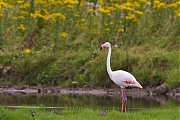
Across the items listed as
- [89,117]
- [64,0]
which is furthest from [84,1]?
[89,117]

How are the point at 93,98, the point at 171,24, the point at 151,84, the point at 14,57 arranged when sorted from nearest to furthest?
the point at 93,98 → the point at 151,84 → the point at 14,57 → the point at 171,24

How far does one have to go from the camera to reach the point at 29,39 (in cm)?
2088

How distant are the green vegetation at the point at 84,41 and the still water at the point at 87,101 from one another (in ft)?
5.57

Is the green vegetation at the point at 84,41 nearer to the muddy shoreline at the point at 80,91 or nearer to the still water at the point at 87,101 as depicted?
the muddy shoreline at the point at 80,91

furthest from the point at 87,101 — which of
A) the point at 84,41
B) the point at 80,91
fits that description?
the point at 84,41

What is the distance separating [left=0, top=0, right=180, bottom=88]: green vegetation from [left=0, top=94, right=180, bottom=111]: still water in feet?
5.57

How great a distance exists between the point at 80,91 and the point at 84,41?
8.73ft

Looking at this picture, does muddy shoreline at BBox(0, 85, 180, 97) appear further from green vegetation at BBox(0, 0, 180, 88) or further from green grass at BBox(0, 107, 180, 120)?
green grass at BBox(0, 107, 180, 120)

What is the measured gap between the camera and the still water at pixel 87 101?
1476cm

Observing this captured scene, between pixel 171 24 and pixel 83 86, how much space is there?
416 cm

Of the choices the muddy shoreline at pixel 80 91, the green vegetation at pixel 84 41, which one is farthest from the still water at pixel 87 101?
the green vegetation at pixel 84 41

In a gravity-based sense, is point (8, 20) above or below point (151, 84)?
above

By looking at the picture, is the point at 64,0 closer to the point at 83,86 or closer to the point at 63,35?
the point at 63,35

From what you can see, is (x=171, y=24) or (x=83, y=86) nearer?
(x=83, y=86)
